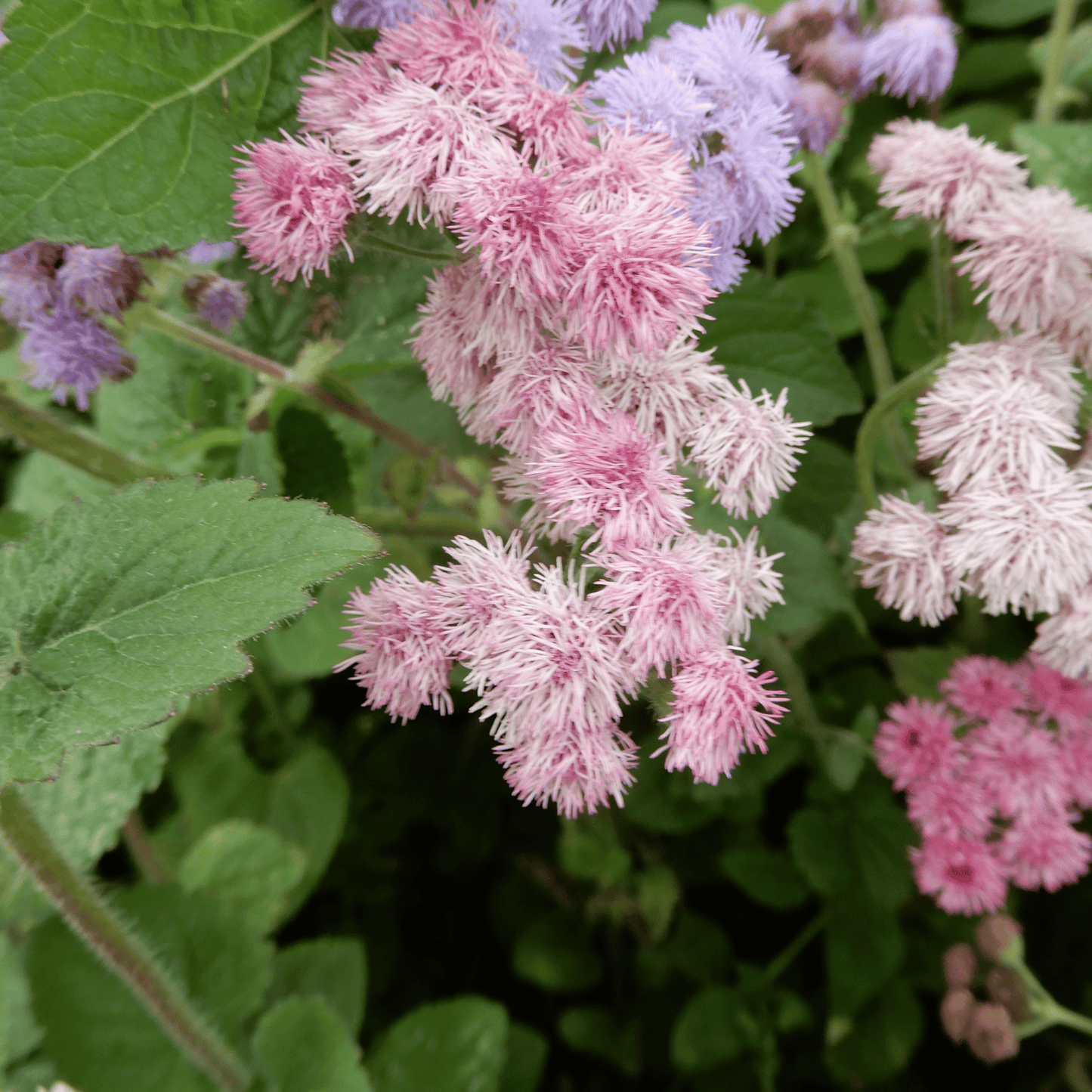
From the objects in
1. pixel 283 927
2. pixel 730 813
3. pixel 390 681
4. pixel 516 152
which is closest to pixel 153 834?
pixel 283 927

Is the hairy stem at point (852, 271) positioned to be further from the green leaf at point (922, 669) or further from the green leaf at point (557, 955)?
the green leaf at point (557, 955)

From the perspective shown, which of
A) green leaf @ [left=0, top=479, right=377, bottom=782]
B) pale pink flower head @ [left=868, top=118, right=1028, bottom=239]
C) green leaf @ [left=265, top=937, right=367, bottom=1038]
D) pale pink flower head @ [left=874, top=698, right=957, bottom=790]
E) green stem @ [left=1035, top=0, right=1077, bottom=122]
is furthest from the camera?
green stem @ [left=1035, top=0, right=1077, bottom=122]

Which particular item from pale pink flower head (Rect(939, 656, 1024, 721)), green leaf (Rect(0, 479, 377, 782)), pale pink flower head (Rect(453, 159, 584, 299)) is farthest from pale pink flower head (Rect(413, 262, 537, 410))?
pale pink flower head (Rect(939, 656, 1024, 721))

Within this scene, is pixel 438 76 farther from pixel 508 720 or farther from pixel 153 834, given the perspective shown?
pixel 153 834

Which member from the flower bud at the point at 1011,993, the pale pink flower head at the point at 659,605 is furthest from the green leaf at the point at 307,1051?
the flower bud at the point at 1011,993

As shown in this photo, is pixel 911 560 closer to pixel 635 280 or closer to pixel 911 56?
pixel 635 280

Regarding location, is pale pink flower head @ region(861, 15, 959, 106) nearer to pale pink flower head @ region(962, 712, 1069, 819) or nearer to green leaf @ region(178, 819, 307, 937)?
pale pink flower head @ region(962, 712, 1069, 819)
